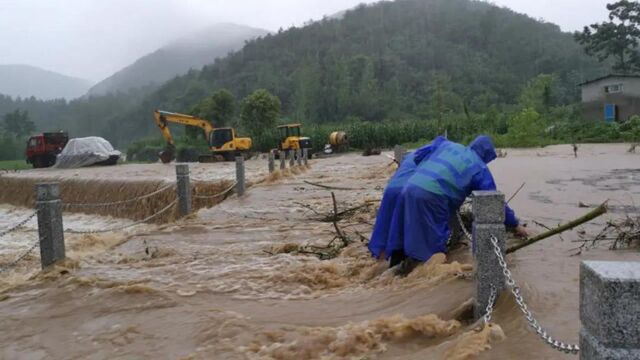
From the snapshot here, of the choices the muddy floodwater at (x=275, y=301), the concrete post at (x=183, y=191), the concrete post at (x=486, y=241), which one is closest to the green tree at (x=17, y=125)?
the concrete post at (x=183, y=191)

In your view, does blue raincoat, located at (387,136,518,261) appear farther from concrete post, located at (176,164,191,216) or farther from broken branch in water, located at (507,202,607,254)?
concrete post, located at (176,164,191,216)

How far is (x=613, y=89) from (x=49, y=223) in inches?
1553

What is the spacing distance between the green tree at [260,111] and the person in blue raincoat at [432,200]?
4045 centimetres

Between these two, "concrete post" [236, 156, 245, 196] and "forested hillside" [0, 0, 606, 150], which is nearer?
"concrete post" [236, 156, 245, 196]

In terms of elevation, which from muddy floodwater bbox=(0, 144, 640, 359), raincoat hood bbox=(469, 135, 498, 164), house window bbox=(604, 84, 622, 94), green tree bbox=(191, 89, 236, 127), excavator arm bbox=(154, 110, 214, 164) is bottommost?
muddy floodwater bbox=(0, 144, 640, 359)

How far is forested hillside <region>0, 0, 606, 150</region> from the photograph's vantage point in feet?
241

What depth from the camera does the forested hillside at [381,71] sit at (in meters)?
73.4

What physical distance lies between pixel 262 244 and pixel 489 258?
4.04m

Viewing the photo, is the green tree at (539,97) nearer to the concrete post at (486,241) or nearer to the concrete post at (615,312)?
the concrete post at (486,241)

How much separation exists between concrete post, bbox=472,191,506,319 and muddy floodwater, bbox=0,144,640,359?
0.16 m

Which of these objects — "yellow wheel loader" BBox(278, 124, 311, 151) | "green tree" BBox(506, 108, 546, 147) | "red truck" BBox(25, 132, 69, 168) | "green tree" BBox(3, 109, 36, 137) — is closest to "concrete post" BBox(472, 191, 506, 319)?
"yellow wheel loader" BBox(278, 124, 311, 151)

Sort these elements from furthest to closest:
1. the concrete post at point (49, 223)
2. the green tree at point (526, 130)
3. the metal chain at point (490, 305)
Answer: the green tree at point (526, 130) < the concrete post at point (49, 223) < the metal chain at point (490, 305)

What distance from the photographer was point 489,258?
3.38 metres

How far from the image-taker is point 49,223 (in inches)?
223
